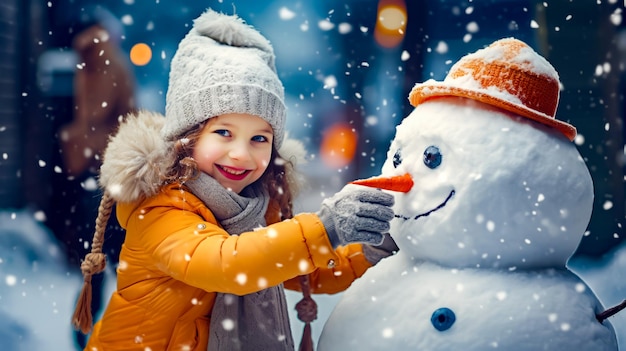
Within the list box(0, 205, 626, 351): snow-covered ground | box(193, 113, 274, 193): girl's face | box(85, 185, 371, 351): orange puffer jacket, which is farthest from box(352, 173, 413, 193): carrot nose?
box(0, 205, 626, 351): snow-covered ground

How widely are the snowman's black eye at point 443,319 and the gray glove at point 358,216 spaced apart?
0.48ft

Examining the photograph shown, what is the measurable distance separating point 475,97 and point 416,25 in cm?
63

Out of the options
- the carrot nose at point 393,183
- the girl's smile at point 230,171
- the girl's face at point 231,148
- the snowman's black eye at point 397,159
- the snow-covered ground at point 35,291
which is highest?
the snowman's black eye at point 397,159

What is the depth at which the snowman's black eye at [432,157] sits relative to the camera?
0.97 m

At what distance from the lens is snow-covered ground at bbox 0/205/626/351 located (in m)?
1.61

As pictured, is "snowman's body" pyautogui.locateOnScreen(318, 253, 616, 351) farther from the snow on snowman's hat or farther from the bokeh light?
the bokeh light

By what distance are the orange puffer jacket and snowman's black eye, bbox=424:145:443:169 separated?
21 cm

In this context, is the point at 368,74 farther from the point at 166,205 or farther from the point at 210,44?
the point at 166,205

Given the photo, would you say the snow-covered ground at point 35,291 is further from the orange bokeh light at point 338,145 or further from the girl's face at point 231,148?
the girl's face at point 231,148

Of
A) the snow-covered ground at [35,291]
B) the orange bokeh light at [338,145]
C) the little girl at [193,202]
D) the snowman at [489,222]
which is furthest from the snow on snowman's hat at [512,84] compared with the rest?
the snow-covered ground at [35,291]

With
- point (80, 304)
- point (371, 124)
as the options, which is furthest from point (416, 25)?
point (80, 304)

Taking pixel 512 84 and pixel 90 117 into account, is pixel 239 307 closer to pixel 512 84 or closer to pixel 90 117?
pixel 512 84

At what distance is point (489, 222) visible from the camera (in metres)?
0.94

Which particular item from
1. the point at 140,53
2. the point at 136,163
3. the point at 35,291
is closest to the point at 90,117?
the point at 140,53
